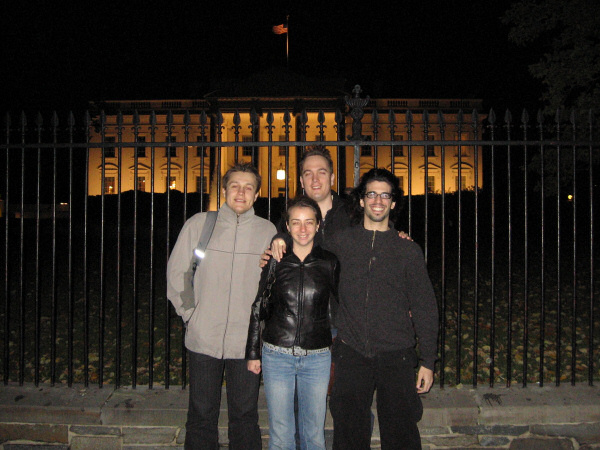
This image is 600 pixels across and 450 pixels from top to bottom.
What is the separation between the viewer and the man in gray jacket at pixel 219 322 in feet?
9.73

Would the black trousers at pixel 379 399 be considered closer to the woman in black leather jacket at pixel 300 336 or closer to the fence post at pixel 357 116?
the woman in black leather jacket at pixel 300 336

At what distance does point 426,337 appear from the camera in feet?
8.93

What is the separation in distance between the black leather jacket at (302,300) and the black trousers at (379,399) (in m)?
0.25

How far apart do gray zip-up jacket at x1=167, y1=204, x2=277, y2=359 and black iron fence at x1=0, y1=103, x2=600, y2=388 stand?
0.74 metres

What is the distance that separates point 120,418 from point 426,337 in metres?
2.57

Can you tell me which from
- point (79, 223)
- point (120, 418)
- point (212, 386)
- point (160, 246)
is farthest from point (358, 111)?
point (79, 223)

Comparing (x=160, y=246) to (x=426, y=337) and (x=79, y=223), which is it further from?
(x=426, y=337)

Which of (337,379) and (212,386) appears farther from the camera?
(212,386)

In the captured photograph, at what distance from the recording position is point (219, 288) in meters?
3.00

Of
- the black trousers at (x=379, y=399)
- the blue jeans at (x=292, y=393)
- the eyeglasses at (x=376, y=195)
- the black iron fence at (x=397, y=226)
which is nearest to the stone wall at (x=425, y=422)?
the black iron fence at (x=397, y=226)

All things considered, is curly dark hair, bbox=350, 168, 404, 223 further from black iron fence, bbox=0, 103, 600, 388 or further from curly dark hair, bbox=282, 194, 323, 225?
black iron fence, bbox=0, 103, 600, 388

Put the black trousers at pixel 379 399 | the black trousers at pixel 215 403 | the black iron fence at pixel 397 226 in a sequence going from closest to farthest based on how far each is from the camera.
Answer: the black trousers at pixel 379 399
the black trousers at pixel 215 403
the black iron fence at pixel 397 226

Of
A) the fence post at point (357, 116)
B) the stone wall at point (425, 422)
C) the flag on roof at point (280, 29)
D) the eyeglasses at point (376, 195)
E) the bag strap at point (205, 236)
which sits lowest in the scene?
the stone wall at point (425, 422)

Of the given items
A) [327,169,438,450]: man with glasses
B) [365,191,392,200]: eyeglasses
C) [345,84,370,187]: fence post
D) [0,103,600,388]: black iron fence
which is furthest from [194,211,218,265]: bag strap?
[345,84,370,187]: fence post
